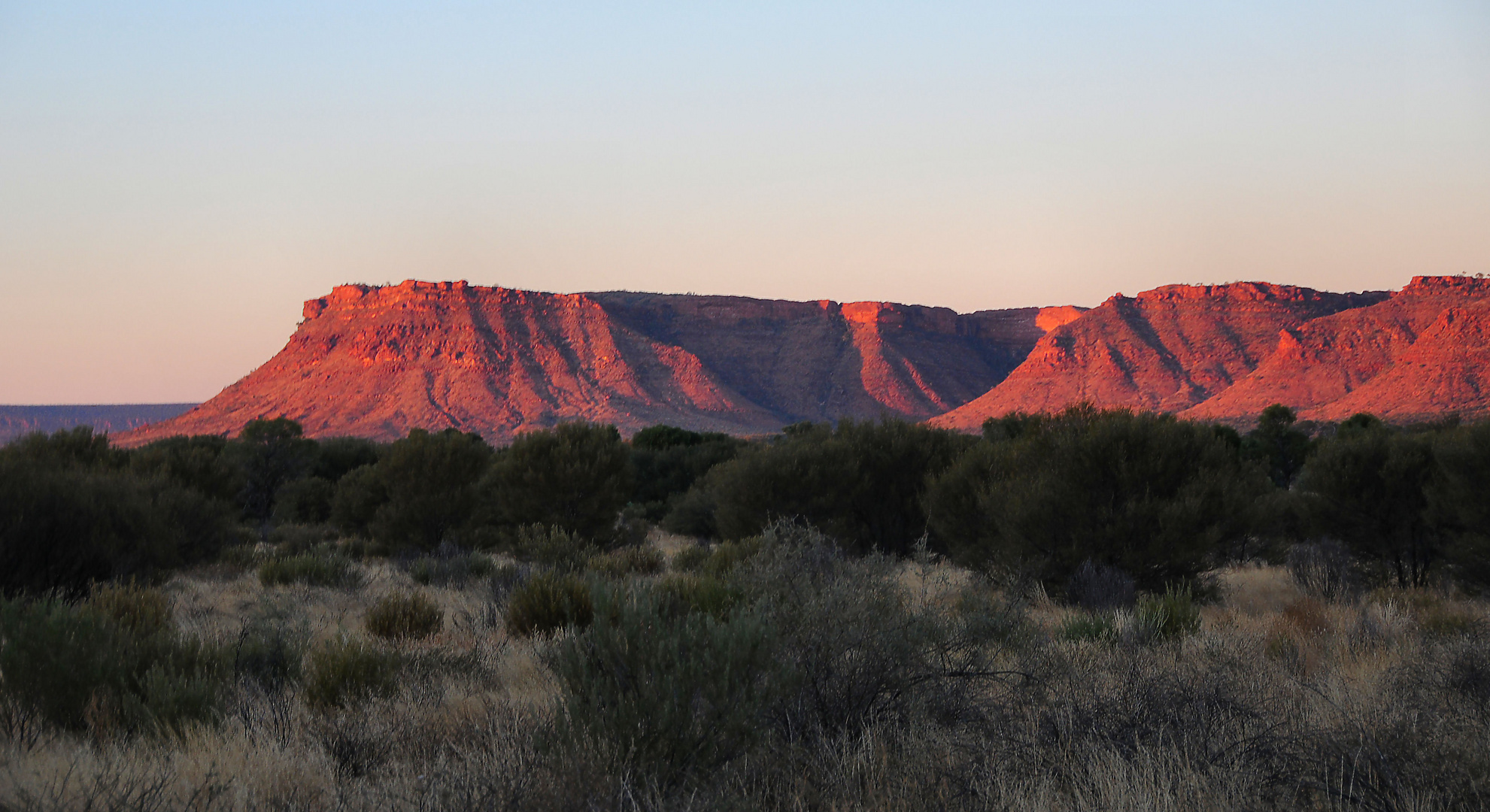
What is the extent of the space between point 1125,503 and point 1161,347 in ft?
324

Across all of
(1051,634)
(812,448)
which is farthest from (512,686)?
(812,448)

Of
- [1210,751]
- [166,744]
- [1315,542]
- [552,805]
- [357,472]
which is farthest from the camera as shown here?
[357,472]

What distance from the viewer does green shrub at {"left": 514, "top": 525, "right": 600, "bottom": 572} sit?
13240 millimetres

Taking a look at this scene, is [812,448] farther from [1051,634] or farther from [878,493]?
[1051,634]

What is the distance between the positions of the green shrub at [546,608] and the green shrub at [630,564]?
2.75 meters

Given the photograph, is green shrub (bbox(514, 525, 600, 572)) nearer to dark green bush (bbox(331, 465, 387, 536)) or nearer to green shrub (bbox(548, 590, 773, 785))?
dark green bush (bbox(331, 465, 387, 536))

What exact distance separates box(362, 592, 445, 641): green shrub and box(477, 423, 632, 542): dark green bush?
32.4ft

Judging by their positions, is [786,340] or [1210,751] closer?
[1210,751]

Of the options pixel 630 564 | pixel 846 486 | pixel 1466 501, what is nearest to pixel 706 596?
pixel 630 564

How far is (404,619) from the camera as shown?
7.94 meters

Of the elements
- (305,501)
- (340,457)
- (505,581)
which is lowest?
(305,501)

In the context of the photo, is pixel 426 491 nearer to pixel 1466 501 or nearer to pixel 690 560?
pixel 690 560

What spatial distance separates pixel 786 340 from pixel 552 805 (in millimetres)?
126814

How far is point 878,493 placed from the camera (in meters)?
17.8
